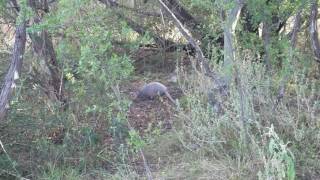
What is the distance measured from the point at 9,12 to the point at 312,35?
3464mm

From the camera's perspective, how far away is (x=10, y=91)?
474 cm

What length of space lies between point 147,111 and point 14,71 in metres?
1.87

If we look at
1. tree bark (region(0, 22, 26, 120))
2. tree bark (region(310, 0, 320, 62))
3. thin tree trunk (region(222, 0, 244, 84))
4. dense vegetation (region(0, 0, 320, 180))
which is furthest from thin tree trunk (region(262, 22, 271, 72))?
tree bark (region(0, 22, 26, 120))

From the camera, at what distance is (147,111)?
6164mm

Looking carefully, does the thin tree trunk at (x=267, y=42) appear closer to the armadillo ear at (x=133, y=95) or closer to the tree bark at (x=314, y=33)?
the tree bark at (x=314, y=33)

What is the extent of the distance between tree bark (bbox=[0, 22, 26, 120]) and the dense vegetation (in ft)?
0.03

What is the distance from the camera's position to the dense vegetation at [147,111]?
13.5ft

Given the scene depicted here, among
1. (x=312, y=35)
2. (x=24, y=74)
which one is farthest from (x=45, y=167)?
(x=312, y=35)

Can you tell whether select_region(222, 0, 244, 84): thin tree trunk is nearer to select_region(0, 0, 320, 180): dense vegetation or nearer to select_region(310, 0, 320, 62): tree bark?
select_region(0, 0, 320, 180): dense vegetation

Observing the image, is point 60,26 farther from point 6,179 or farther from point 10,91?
point 6,179

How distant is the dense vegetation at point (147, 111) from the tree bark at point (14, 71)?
1 cm

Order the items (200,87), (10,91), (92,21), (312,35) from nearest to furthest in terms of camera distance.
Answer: (92,21) < (10,91) < (200,87) < (312,35)

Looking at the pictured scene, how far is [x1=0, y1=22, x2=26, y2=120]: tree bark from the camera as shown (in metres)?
4.70

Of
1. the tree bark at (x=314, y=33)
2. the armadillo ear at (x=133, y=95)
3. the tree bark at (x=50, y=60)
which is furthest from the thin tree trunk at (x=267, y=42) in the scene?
the tree bark at (x=50, y=60)
